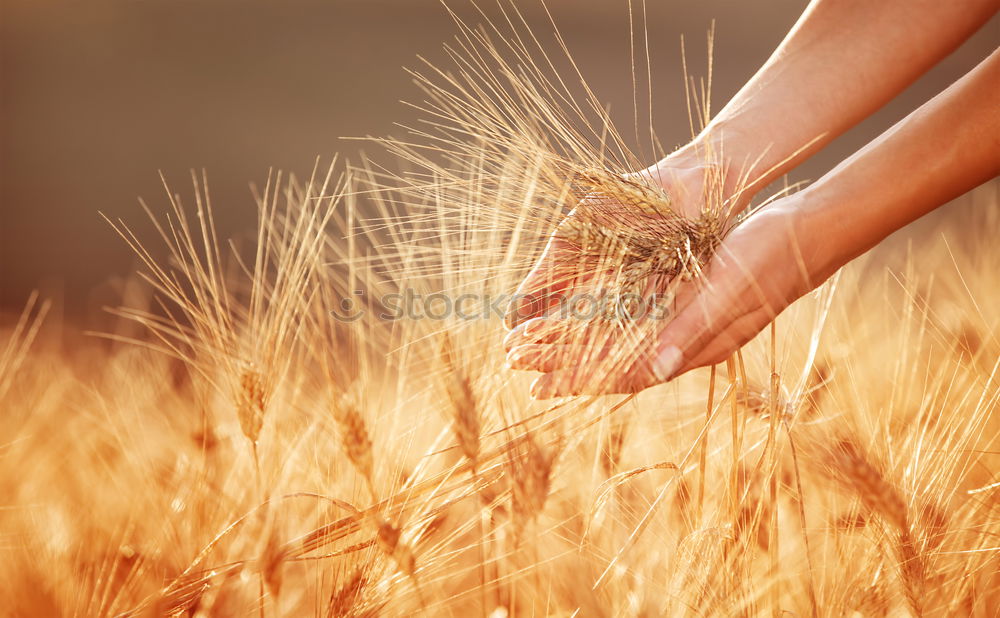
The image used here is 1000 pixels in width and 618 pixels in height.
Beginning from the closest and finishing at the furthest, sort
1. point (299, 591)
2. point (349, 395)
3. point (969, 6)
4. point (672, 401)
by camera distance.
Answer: point (349, 395) < point (299, 591) < point (969, 6) < point (672, 401)

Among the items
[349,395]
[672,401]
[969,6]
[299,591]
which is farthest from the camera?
[672,401]

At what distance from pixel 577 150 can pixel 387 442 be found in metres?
0.26

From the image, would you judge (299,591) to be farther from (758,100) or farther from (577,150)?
(758,100)

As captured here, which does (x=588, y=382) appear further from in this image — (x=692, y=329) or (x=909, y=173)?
(x=909, y=173)

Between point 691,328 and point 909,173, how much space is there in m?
0.24

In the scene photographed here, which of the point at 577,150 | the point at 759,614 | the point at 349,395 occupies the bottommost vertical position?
the point at 759,614

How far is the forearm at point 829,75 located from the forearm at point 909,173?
0.07 meters

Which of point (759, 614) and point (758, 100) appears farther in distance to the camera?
point (758, 100)

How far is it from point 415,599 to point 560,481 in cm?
15

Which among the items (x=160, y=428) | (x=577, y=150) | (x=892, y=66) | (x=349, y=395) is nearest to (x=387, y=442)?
(x=349, y=395)

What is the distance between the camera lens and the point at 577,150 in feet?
1.73

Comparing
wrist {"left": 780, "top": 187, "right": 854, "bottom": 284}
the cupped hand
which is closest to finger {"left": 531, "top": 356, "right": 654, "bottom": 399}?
the cupped hand

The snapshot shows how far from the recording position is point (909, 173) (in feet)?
1.95

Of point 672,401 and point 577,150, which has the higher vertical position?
point 577,150
